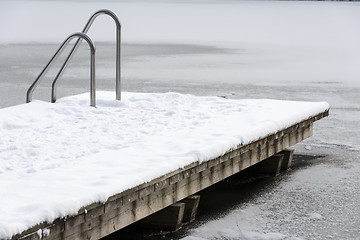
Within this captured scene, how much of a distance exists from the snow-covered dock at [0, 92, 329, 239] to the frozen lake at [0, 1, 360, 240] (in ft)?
1.07

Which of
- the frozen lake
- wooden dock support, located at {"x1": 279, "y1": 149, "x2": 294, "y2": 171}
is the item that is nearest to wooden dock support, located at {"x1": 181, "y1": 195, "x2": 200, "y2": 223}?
the frozen lake

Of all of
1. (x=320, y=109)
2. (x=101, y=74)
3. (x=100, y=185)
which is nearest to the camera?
(x=100, y=185)

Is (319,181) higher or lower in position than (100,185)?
lower

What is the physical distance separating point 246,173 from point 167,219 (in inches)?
74.6

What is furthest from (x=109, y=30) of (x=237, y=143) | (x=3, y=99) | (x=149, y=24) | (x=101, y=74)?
(x=237, y=143)

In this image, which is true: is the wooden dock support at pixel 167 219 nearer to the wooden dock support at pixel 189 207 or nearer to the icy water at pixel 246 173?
the icy water at pixel 246 173

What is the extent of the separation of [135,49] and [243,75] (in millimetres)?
5450

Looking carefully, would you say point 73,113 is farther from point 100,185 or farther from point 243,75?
point 243,75

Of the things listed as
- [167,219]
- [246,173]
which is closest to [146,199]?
[167,219]

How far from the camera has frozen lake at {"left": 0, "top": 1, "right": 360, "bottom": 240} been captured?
5.42 metres

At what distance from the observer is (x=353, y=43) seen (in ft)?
69.6

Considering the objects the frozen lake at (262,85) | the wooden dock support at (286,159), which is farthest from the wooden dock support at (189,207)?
the wooden dock support at (286,159)

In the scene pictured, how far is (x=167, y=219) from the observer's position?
5059 millimetres

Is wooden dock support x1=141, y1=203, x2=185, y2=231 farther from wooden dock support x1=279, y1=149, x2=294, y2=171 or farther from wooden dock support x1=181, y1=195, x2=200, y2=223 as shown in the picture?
wooden dock support x1=279, y1=149, x2=294, y2=171
